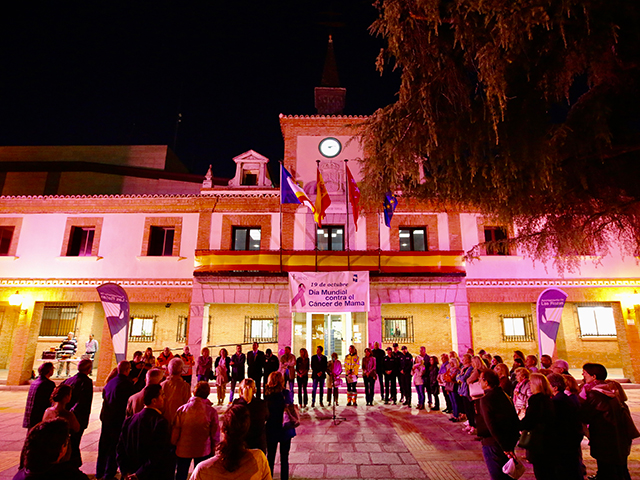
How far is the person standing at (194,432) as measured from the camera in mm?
4602

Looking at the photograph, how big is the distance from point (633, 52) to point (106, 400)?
10.2 metres

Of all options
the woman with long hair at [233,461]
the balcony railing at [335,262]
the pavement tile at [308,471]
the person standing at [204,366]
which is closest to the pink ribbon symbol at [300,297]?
the balcony railing at [335,262]

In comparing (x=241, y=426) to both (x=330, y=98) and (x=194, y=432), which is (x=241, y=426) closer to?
(x=194, y=432)

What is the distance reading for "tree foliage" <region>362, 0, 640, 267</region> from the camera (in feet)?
18.5

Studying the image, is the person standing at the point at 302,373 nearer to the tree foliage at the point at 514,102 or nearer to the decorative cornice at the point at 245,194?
the tree foliage at the point at 514,102

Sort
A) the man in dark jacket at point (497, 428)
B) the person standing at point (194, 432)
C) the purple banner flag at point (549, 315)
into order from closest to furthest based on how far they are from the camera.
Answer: the man in dark jacket at point (497, 428) → the person standing at point (194, 432) → the purple banner flag at point (549, 315)

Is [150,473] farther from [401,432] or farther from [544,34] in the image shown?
[544,34]

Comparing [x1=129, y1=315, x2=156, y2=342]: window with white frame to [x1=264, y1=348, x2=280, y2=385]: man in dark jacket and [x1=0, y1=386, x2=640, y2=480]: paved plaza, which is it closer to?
[x1=0, y1=386, x2=640, y2=480]: paved plaza

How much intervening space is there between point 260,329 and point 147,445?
13.7m

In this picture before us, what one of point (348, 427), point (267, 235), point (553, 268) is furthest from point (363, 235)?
point (348, 427)

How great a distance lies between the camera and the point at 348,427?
29.9ft

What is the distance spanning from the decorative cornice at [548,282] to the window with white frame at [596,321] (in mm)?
1602

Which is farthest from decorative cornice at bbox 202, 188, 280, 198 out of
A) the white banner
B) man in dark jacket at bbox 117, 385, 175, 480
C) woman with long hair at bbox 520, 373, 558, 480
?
woman with long hair at bbox 520, 373, 558, 480

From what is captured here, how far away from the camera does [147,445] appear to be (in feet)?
13.5
